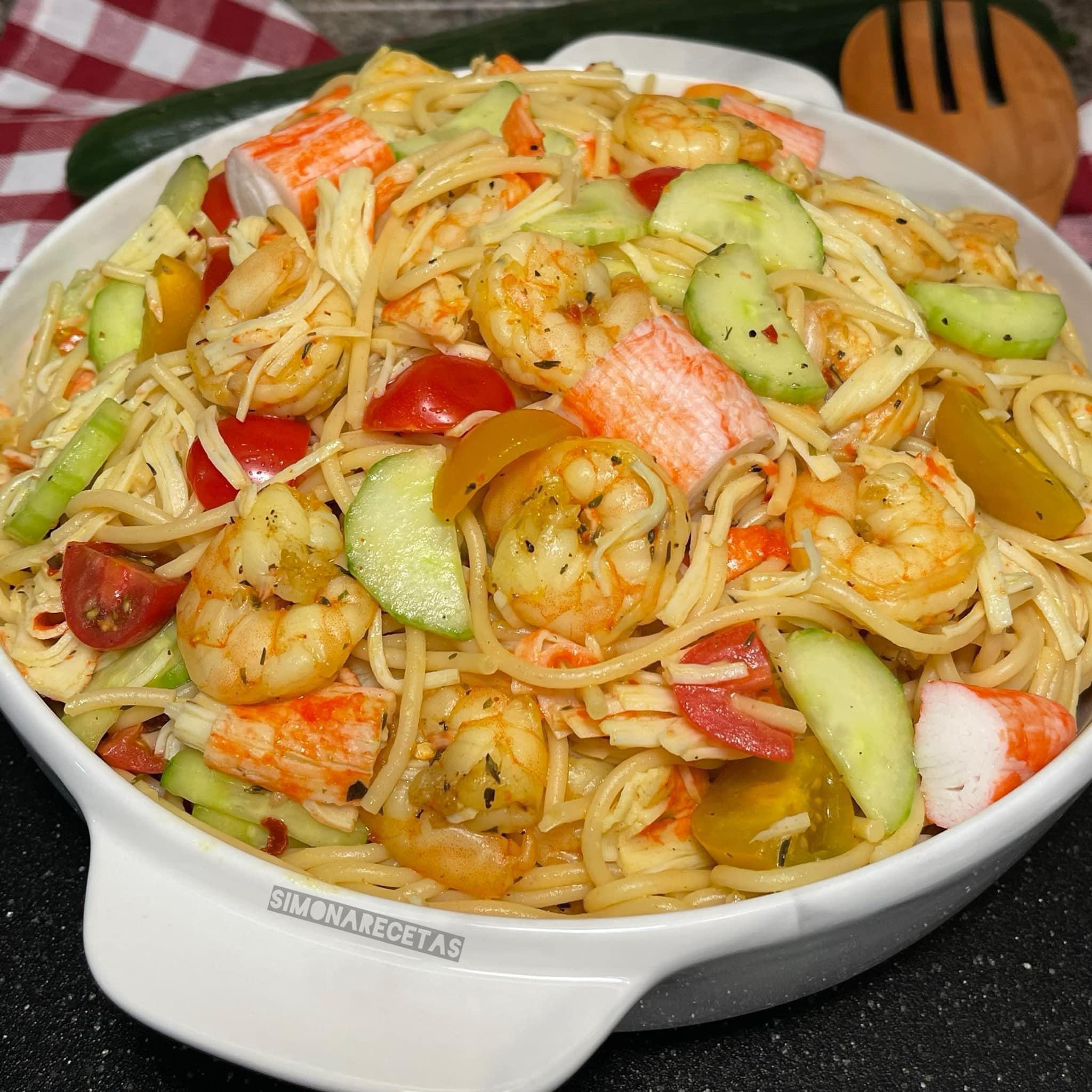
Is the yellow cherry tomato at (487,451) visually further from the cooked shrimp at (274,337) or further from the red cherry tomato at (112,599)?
the red cherry tomato at (112,599)

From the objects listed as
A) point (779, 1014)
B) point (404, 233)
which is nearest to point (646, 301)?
point (404, 233)

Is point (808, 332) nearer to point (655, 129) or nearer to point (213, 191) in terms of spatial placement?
point (655, 129)

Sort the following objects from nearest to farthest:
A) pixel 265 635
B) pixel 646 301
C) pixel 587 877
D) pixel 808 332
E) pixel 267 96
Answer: pixel 265 635 < pixel 587 877 < pixel 646 301 < pixel 808 332 < pixel 267 96

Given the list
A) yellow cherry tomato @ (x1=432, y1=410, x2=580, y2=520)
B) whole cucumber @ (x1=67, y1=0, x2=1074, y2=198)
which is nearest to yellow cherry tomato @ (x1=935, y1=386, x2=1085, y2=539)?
yellow cherry tomato @ (x1=432, y1=410, x2=580, y2=520)

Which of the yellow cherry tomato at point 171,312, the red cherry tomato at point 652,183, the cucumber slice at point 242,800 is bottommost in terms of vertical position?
the cucumber slice at point 242,800

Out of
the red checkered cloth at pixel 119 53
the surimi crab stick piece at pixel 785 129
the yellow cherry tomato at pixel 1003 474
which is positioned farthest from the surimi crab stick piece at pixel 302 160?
the red checkered cloth at pixel 119 53

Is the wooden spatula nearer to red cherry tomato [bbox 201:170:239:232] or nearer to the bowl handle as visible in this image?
red cherry tomato [bbox 201:170:239:232]
